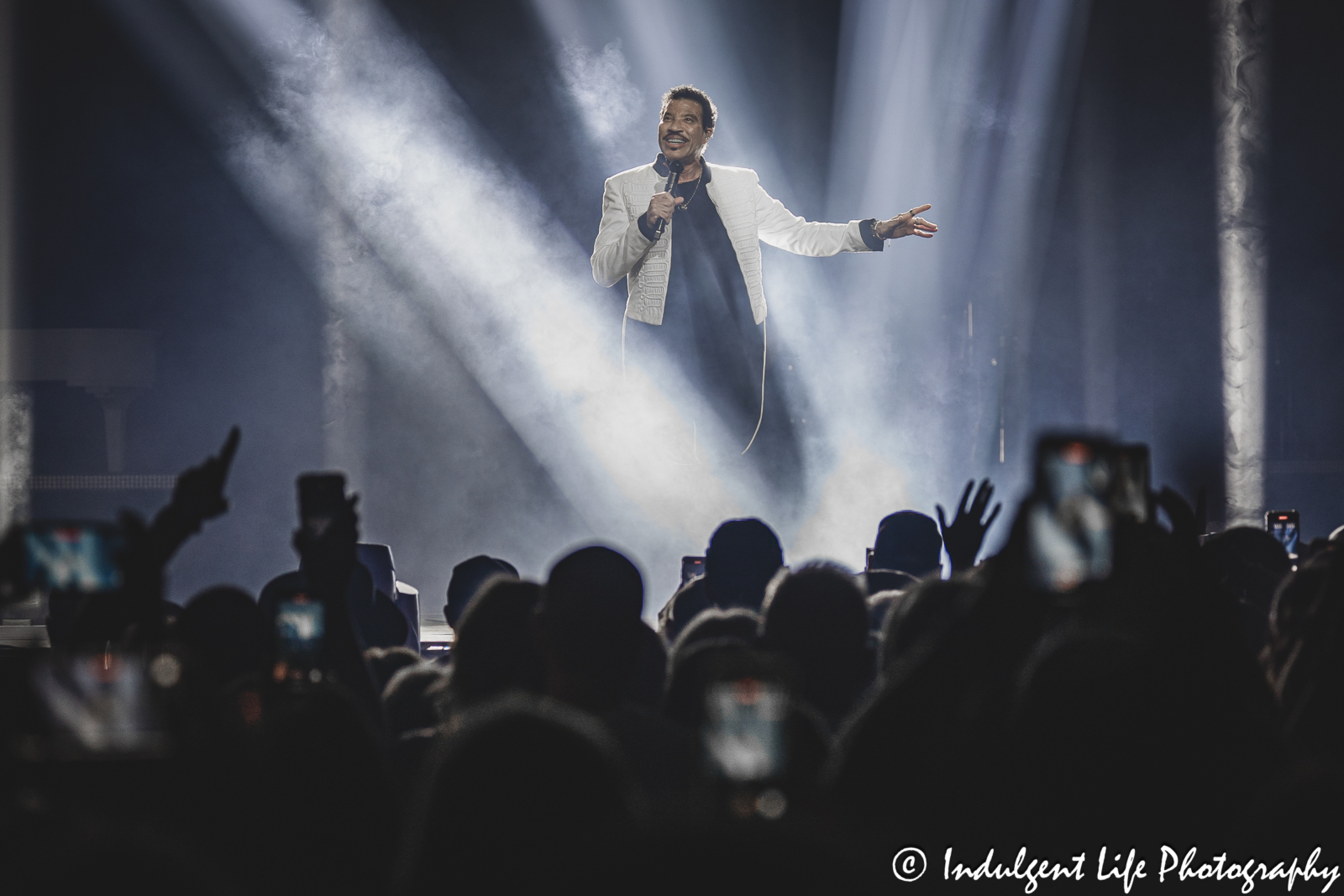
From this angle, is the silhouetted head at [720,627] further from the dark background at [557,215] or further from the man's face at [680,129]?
the dark background at [557,215]

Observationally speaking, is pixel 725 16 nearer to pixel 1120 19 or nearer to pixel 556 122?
pixel 556 122

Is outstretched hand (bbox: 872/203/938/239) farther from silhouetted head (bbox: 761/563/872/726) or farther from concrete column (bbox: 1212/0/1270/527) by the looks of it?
silhouetted head (bbox: 761/563/872/726)

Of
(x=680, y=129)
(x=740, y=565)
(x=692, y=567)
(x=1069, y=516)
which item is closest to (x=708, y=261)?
(x=680, y=129)

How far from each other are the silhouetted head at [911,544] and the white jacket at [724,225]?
3893 mm

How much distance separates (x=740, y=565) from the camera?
232 centimetres

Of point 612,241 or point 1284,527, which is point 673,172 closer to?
point 612,241

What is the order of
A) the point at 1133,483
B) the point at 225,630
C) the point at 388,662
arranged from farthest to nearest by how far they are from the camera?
the point at 388,662 → the point at 225,630 → the point at 1133,483

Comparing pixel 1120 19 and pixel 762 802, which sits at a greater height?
pixel 1120 19

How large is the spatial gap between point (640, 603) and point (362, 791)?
472 millimetres

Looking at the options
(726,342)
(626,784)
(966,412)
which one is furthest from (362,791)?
(966,412)

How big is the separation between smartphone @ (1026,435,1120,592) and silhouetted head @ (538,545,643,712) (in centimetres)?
48

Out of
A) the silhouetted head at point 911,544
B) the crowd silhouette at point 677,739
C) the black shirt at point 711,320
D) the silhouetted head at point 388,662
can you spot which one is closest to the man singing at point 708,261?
the black shirt at point 711,320

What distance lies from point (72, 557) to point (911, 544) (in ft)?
6.53

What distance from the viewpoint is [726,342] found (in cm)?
672
